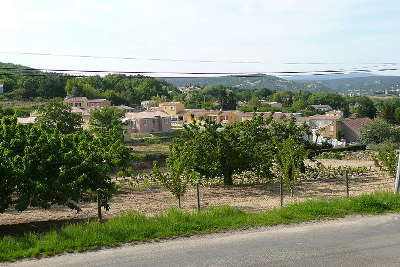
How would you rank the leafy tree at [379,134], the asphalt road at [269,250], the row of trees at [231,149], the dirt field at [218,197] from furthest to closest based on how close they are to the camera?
the leafy tree at [379,134] → the row of trees at [231,149] → the dirt field at [218,197] → the asphalt road at [269,250]

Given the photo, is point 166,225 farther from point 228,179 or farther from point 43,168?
point 228,179

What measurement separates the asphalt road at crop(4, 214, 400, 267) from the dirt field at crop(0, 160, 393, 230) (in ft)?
20.0

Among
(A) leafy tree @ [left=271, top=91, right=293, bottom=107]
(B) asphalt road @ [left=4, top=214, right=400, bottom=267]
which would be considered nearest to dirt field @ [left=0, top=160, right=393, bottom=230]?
(B) asphalt road @ [left=4, top=214, right=400, bottom=267]

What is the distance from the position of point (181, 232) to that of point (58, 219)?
6360 millimetres

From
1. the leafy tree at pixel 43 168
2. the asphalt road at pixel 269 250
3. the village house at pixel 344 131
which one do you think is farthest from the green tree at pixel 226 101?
Answer: the asphalt road at pixel 269 250

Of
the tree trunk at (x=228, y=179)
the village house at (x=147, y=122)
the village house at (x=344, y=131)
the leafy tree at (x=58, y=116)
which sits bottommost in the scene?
the village house at (x=344, y=131)

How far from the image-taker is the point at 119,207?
17938 millimetres

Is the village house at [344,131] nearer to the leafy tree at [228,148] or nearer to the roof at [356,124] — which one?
the roof at [356,124]

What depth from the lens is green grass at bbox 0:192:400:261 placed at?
954cm

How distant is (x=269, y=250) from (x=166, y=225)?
2.66 m

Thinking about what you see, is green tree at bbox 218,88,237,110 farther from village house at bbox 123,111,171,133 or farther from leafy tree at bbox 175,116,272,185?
leafy tree at bbox 175,116,272,185

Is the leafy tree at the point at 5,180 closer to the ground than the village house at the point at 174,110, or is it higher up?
higher up

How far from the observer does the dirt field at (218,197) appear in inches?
642

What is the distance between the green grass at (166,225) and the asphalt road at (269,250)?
0.38 meters
